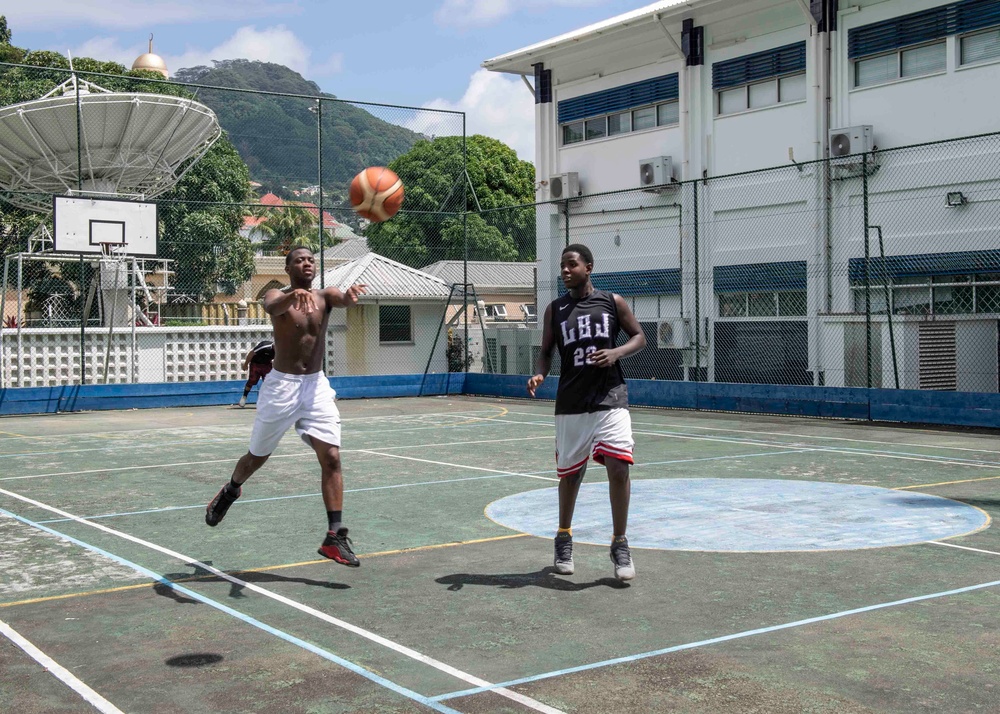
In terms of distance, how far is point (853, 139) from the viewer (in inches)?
902

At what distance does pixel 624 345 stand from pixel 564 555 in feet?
4.31

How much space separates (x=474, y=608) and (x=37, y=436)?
489 inches

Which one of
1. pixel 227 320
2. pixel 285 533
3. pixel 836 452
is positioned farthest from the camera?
pixel 227 320

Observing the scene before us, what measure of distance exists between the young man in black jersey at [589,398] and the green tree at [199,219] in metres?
17.4

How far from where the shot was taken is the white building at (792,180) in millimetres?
20328

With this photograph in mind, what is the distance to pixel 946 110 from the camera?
2181cm

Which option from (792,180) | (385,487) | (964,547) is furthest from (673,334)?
(964,547)

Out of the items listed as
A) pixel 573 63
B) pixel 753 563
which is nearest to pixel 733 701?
pixel 753 563

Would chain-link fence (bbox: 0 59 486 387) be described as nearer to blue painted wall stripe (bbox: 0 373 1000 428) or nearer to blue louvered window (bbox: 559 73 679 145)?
blue painted wall stripe (bbox: 0 373 1000 428)

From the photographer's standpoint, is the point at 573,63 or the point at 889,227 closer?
the point at 889,227

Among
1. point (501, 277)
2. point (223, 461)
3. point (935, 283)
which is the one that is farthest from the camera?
point (501, 277)

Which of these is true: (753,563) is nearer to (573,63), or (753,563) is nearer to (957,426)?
(957,426)

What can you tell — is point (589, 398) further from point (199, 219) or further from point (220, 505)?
point (199, 219)

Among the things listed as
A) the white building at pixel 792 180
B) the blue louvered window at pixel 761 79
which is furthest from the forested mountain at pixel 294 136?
the blue louvered window at pixel 761 79
